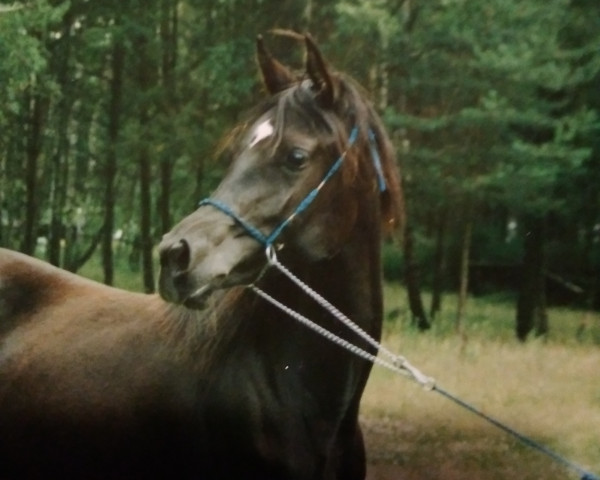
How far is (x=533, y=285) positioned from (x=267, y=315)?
1124mm

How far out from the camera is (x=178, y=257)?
1.21 m

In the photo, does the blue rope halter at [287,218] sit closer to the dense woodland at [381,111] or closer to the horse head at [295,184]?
the horse head at [295,184]

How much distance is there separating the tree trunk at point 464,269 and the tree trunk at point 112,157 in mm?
1079

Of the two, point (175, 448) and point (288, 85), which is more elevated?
point (288, 85)

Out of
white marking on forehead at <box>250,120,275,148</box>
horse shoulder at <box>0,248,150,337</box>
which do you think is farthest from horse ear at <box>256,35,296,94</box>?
horse shoulder at <box>0,248,150,337</box>

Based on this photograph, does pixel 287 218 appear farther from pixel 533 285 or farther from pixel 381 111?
pixel 533 285

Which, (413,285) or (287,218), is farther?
(413,285)

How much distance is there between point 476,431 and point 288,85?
46.2 inches

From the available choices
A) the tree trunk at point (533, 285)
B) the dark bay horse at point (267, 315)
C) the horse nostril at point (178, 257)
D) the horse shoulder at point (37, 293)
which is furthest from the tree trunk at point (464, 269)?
the horse nostril at point (178, 257)

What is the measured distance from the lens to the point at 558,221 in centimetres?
212

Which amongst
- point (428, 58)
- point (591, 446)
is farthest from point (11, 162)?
point (591, 446)

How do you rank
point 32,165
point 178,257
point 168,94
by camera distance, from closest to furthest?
point 178,257 → point 168,94 → point 32,165

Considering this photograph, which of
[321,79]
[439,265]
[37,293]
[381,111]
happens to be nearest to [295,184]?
[321,79]

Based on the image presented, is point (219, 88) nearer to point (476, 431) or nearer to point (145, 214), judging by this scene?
point (145, 214)
